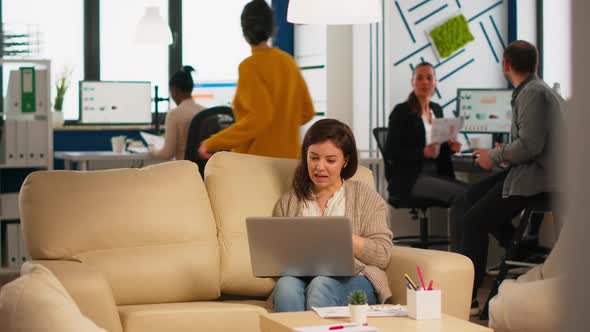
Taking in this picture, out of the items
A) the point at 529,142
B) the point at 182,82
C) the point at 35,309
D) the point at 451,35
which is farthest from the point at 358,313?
the point at 451,35

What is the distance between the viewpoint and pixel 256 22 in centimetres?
369

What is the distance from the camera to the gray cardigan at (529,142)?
4070mm

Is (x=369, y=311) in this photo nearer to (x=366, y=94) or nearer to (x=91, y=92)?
Result: (x=366, y=94)

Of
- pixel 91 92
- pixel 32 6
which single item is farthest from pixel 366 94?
pixel 32 6

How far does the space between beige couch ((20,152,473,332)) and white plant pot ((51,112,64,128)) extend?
4675 millimetres

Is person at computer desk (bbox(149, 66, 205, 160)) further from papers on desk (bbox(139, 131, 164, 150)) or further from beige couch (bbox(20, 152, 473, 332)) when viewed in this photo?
beige couch (bbox(20, 152, 473, 332))

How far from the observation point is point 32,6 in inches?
319

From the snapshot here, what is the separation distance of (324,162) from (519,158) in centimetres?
144

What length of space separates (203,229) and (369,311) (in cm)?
83

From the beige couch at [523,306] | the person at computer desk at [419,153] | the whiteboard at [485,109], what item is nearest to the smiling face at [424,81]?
the person at computer desk at [419,153]

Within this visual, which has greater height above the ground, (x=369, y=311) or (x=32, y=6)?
(x=32, y=6)

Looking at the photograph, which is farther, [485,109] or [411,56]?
[411,56]

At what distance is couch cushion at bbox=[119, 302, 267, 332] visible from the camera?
2.75 meters

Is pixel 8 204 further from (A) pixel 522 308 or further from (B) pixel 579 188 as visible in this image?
(B) pixel 579 188
